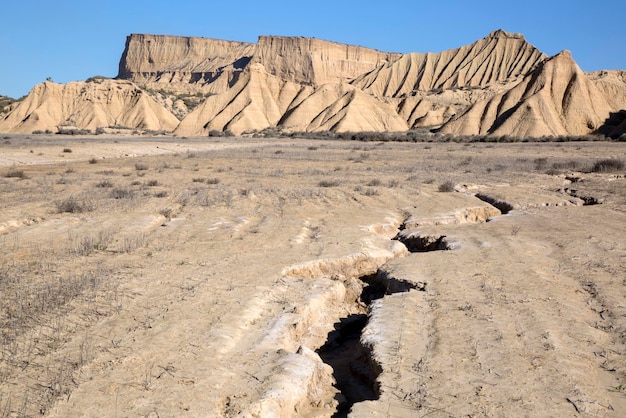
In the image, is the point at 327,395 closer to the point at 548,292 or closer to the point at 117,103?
the point at 548,292

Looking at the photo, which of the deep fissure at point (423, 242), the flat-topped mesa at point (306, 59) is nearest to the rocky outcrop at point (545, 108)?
the deep fissure at point (423, 242)

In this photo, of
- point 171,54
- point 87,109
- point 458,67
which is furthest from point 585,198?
point 171,54

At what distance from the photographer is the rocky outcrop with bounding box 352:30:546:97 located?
100375 millimetres

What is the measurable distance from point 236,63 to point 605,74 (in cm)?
8878

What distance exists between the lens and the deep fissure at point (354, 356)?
13.7 feet

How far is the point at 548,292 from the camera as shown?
565 centimetres

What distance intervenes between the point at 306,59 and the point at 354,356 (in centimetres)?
12124

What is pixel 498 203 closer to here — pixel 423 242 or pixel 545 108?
pixel 423 242

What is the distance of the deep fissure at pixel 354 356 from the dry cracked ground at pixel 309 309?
2 cm

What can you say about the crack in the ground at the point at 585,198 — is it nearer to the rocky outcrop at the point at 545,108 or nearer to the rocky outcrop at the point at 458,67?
the rocky outcrop at the point at 545,108

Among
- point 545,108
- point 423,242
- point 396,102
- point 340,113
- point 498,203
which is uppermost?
point 396,102

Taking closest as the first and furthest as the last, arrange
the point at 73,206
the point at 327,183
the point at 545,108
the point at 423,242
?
the point at 423,242, the point at 73,206, the point at 327,183, the point at 545,108

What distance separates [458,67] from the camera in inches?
4158

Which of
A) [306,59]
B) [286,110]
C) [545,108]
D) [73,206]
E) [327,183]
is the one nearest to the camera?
[73,206]
